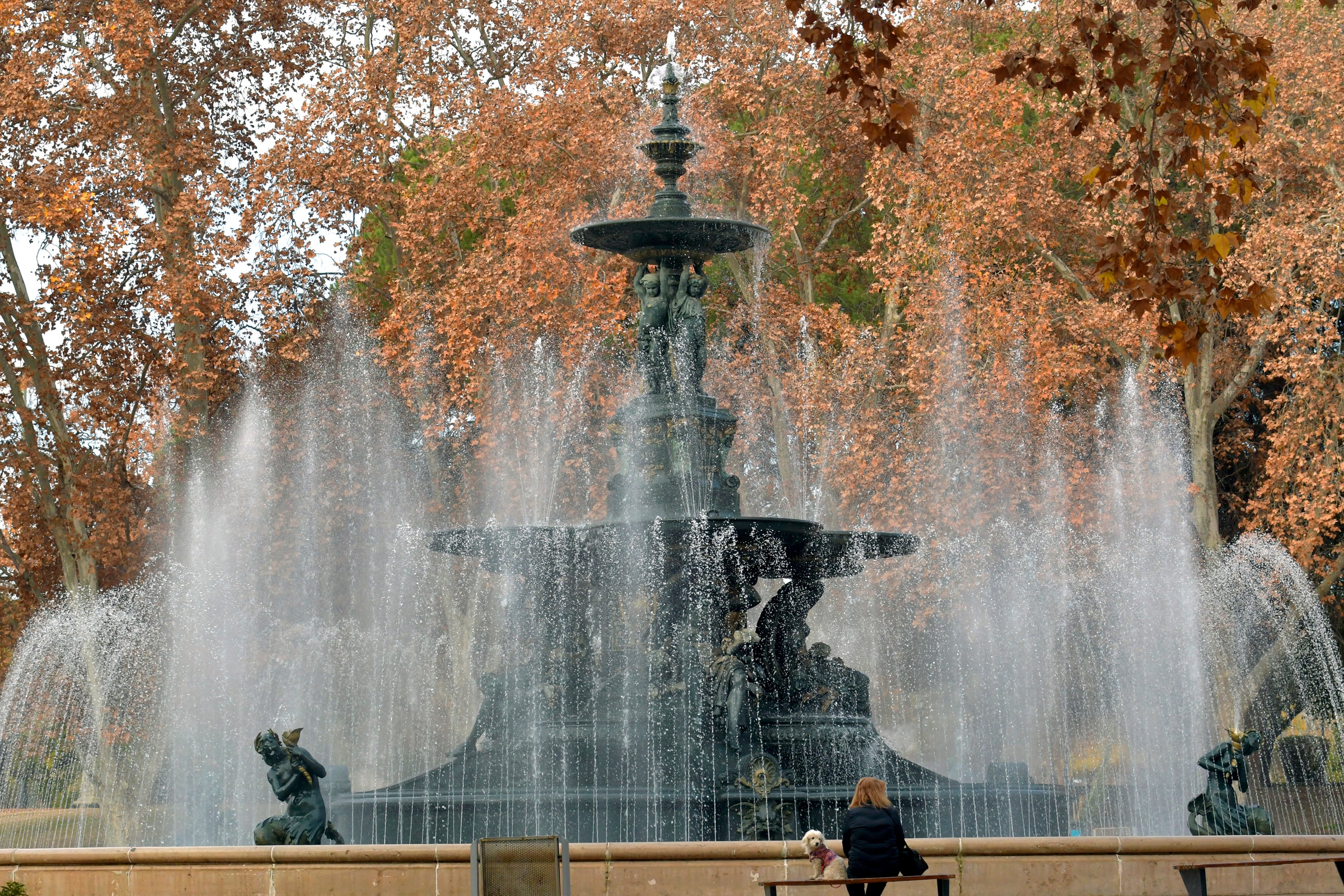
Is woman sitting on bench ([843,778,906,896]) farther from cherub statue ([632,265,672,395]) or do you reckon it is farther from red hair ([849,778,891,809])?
cherub statue ([632,265,672,395])

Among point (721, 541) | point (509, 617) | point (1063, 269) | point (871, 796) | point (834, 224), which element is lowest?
point (871, 796)

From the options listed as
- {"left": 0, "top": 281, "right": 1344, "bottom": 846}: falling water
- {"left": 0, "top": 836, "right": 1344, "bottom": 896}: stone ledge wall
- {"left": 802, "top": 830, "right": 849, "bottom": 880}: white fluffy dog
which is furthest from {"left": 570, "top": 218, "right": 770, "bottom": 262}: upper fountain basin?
{"left": 0, "top": 281, "right": 1344, "bottom": 846}: falling water

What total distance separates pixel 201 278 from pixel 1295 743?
19.0 meters

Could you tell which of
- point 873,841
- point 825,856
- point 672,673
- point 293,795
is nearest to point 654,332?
point 672,673

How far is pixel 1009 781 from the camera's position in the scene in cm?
1661

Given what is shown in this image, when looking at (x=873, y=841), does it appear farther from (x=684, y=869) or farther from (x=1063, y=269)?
(x=1063, y=269)

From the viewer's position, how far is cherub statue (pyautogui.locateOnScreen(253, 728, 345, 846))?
12.4 m

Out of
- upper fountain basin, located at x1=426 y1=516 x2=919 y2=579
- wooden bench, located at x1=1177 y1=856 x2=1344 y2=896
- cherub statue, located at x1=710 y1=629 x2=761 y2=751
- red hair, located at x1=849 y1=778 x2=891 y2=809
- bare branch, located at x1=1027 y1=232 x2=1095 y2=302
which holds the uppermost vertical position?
bare branch, located at x1=1027 y1=232 x2=1095 y2=302

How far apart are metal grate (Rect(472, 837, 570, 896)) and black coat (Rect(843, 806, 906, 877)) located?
4.81ft

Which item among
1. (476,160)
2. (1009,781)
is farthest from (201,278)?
(1009,781)

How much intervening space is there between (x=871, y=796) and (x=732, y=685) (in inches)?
201

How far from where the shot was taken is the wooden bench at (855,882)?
8.58m

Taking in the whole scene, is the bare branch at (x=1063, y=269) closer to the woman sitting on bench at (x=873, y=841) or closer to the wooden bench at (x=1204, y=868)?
the wooden bench at (x=1204, y=868)

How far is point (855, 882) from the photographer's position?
28.7 ft
